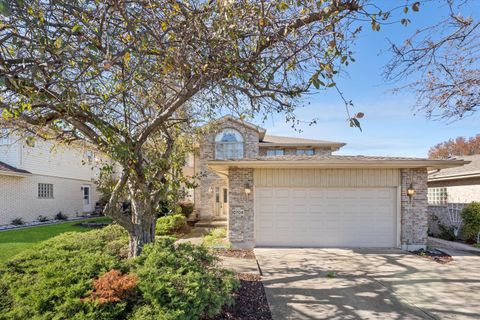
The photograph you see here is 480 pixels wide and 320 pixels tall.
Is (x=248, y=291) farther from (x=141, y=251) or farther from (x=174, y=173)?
(x=174, y=173)

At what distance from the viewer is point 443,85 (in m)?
6.15

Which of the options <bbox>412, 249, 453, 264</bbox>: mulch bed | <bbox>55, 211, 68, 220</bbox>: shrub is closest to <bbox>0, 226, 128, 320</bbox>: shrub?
<bbox>412, 249, 453, 264</bbox>: mulch bed

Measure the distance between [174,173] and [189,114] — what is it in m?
3.03

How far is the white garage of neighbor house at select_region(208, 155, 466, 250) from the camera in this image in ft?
33.2

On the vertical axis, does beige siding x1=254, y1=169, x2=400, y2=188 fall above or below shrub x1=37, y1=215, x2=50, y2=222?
above

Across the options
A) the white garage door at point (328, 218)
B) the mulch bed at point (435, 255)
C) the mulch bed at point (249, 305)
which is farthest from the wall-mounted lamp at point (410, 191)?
the mulch bed at point (249, 305)

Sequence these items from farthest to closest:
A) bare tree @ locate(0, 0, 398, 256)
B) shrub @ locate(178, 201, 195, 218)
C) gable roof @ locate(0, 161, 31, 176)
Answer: shrub @ locate(178, 201, 195, 218) < gable roof @ locate(0, 161, 31, 176) < bare tree @ locate(0, 0, 398, 256)

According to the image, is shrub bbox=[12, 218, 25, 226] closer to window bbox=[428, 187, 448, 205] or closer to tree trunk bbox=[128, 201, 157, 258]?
tree trunk bbox=[128, 201, 157, 258]

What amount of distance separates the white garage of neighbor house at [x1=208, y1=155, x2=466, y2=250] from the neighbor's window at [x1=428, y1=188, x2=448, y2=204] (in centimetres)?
546

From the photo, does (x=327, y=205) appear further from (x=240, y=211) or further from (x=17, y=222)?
(x=17, y=222)

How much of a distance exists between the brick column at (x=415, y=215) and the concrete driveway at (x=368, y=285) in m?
0.92

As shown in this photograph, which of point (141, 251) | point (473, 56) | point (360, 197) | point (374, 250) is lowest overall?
point (374, 250)

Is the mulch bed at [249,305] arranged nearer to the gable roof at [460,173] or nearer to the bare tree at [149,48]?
the bare tree at [149,48]

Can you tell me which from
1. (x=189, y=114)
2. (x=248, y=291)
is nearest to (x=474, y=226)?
(x=248, y=291)
